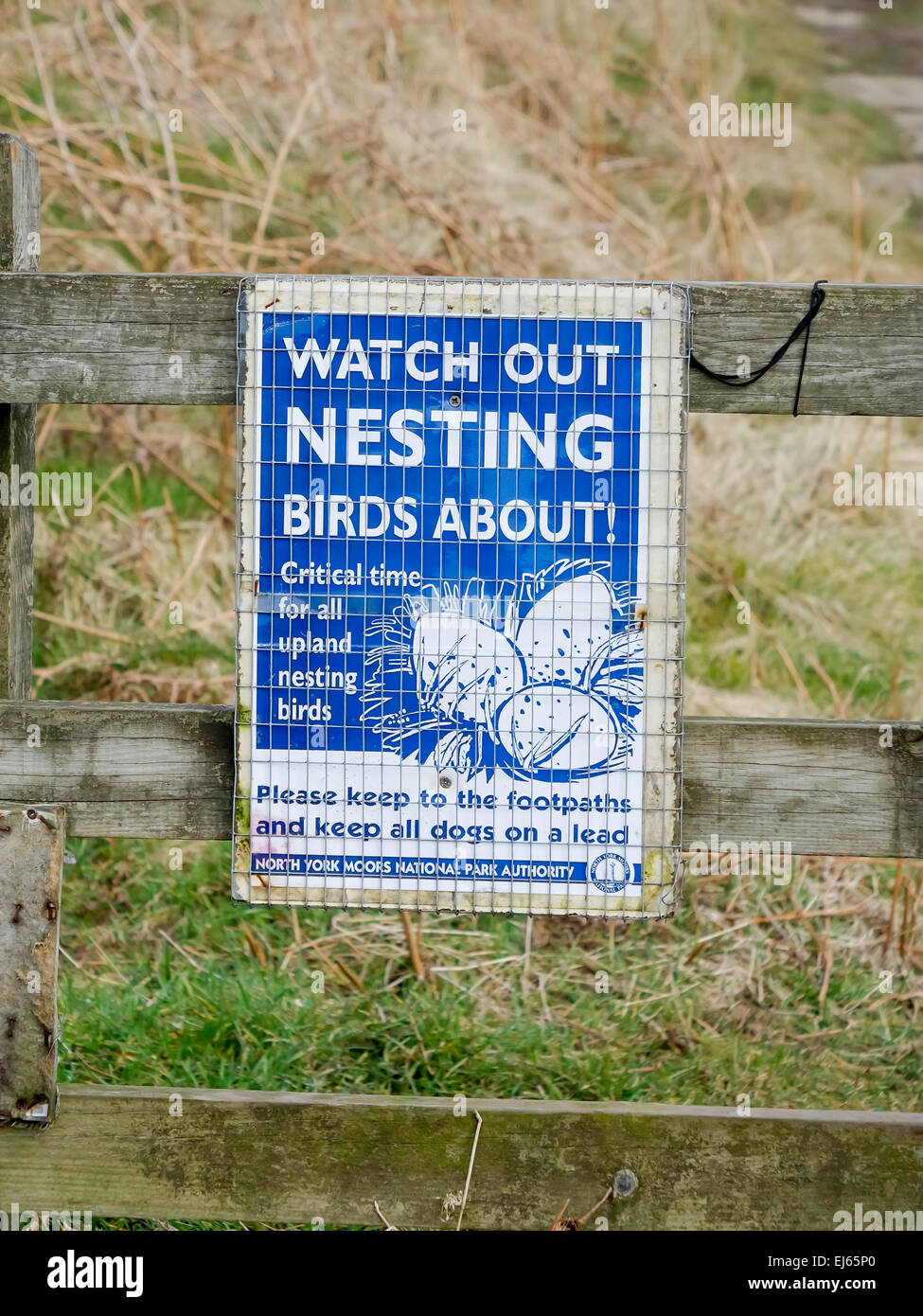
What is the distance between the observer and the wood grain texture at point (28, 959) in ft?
8.36

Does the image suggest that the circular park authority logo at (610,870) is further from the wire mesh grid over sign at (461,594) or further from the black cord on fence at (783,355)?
the black cord on fence at (783,355)

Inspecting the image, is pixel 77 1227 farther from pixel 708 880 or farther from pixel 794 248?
pixel 794 248

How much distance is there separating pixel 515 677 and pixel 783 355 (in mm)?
872

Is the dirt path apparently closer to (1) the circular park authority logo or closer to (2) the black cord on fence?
(2) the black cord on fence

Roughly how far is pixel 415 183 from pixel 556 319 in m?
3.99

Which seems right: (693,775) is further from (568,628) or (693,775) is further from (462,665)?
(462,665)

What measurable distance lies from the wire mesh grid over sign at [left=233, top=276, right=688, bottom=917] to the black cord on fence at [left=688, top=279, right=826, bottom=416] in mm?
74

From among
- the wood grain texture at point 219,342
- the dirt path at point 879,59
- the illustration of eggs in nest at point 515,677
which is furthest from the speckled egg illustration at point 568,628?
the dirt path at point 879,59

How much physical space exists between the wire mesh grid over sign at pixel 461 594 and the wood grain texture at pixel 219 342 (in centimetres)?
10

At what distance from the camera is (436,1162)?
2643 mm

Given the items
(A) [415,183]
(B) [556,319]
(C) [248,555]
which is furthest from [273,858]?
(A) [415,183]

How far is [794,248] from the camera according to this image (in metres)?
7.14

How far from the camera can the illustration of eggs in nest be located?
250 centimetres

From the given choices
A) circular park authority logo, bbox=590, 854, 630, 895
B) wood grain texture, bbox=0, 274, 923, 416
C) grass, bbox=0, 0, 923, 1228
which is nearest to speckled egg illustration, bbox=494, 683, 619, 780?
circular park authority logo, bbox=590, 854, 630, 895
